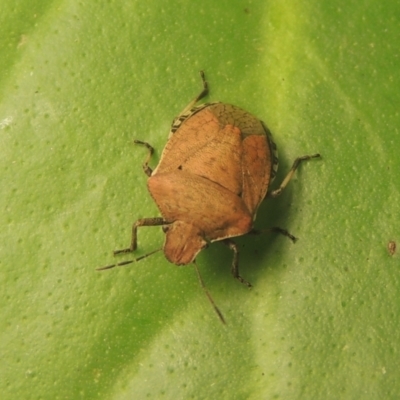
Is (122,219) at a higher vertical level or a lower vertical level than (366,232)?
higher

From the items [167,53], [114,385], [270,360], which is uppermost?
[167,53]

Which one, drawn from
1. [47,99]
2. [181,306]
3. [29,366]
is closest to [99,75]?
[47,99]

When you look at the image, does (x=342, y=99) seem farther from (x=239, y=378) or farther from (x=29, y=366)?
(x=29, y=366)

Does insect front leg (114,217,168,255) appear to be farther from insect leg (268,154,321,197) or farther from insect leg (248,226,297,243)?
insect leg (268,154,321,197)

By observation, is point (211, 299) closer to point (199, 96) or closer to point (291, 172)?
point (291, 172)

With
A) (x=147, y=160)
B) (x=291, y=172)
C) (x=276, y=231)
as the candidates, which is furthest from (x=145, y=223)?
(x=291, y=172)

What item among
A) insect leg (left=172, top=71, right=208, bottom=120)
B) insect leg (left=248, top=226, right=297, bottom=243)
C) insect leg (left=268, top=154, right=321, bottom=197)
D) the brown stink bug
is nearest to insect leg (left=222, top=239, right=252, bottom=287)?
the brown stink bug
